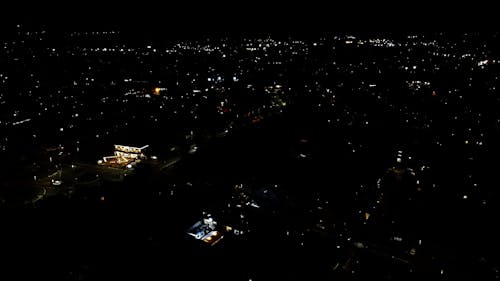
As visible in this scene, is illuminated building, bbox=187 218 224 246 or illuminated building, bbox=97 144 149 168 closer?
illuminated building, bbox=187 218 224 246

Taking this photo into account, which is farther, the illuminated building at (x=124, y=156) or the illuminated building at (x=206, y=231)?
the illuminated building at (x=124, y=156)

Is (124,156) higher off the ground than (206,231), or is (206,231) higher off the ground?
(206,231)

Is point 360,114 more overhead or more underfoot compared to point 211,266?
more underfoot

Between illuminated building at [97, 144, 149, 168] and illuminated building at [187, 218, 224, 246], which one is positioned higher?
illuminated building at [187, 218, 224, 246]

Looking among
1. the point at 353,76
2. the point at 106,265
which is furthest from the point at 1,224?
the point at 353,76

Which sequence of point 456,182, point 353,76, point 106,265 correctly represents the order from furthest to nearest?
1. point 353,76
2. point 456,182
3. point 106,265

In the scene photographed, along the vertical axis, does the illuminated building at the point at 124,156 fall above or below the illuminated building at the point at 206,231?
below

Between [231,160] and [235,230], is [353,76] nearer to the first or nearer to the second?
[231,160]

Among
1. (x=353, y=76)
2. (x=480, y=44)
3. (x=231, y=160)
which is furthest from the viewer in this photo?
(x=480, y=44)

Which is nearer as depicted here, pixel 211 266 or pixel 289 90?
pixel 211 266

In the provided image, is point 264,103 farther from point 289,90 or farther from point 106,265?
point 106,265

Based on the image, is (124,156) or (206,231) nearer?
(206,231)
